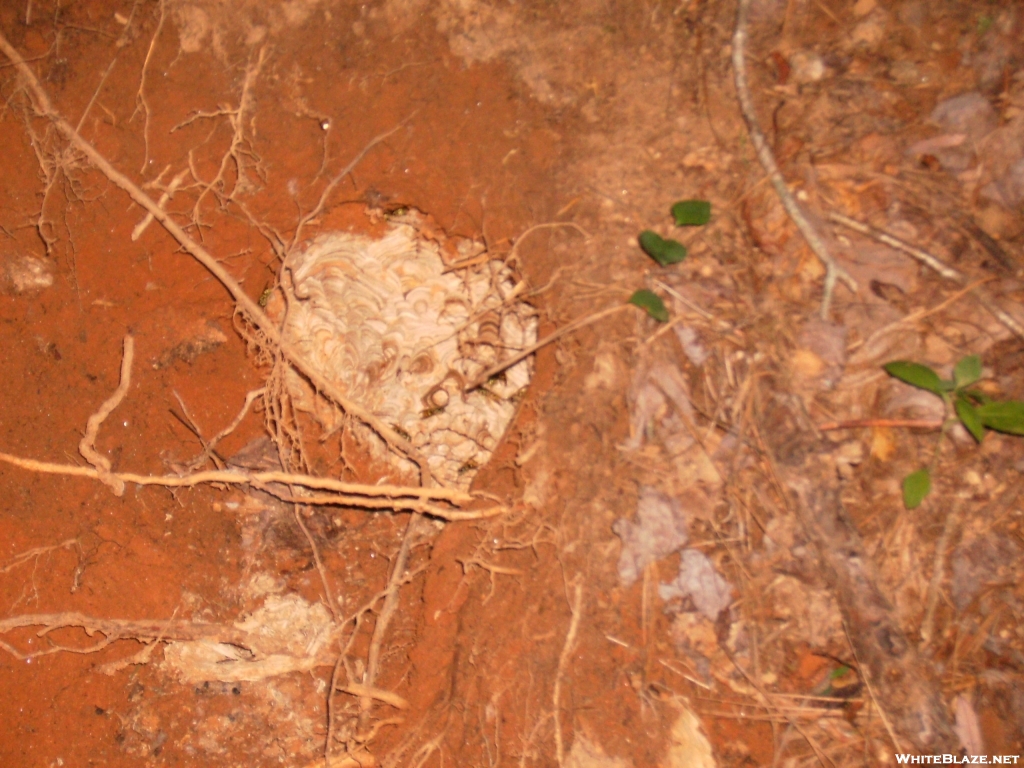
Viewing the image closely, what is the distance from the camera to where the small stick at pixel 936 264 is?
1.75 meters

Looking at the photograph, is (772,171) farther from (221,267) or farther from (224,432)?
(224,432)

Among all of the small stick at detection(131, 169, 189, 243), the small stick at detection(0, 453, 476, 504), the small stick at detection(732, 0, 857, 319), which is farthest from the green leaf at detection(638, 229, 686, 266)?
the small stick at detection(131, 169, 189, 243)

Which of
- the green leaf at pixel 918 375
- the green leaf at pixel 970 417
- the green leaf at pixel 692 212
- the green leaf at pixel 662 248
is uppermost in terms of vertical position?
the green leaf at pixel 692 212

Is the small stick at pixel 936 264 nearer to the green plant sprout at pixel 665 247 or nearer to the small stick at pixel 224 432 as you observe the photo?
the green plant sprout at pixel 665 247

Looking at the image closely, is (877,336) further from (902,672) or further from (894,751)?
(894,751)

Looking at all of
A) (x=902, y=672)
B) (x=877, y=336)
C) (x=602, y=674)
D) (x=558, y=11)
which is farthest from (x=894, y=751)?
(x=558, y=11)

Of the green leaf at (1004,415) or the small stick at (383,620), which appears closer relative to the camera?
the green leaf at (1004,415)

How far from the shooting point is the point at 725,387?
181cm

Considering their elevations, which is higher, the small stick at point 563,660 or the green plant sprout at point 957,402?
the green plant sprout at point 957,402

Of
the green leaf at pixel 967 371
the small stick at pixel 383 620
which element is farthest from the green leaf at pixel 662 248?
the small stick at pixel 383 620

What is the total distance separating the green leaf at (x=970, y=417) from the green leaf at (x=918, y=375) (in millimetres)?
49

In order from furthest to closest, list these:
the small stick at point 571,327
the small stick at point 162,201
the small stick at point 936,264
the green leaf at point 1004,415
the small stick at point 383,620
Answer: the small stick at point 162,201 < the small stick at point 383,620 < the small stick at point 571,327 < the small stick at point 936,264 < the green leaf at point 1004,415

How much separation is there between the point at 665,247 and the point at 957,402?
0.84m

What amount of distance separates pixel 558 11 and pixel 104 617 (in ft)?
7.70
